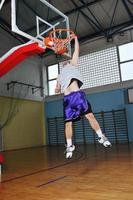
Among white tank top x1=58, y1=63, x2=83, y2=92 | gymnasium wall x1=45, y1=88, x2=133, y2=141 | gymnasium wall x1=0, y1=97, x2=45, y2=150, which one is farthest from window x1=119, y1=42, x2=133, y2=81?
white tank top x1=58, y1=63, x2=83, y2=92

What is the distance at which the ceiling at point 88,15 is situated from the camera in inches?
385

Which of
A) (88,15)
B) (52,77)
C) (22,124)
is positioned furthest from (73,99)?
(52,77)

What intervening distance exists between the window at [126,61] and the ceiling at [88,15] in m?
0.84

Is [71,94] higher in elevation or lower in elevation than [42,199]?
higher

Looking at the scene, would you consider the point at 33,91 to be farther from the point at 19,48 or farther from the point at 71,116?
the point at 71,116

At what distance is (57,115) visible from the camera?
486 inches

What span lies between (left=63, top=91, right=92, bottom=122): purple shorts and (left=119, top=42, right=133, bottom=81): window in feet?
24.6

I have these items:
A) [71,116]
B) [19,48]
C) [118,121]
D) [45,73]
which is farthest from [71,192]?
[45,73]

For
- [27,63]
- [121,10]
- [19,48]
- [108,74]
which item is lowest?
[19,48]

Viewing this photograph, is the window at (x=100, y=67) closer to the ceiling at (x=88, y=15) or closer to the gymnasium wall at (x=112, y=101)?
the gymnasium wall at (x=112, y=101)

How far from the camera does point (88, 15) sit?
34.1ft

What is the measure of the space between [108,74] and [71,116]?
7802 mm

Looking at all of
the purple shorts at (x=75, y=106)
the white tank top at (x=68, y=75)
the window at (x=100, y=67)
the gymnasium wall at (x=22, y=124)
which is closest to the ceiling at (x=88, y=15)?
the window at (x=100, y=67)

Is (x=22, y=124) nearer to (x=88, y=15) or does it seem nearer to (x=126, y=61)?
(x=126, y=61)
